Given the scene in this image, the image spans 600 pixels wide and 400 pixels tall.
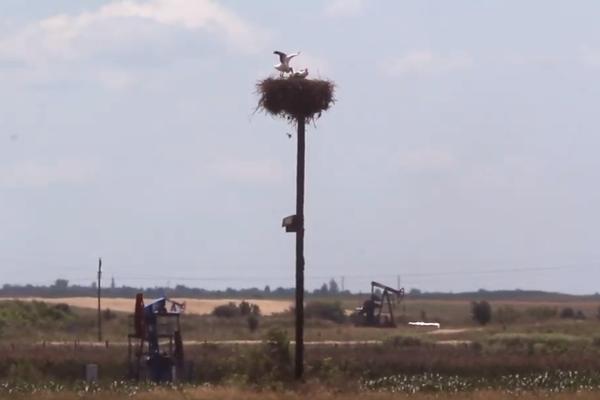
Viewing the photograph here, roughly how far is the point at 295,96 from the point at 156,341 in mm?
10752

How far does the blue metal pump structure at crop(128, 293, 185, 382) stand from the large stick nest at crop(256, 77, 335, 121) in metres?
8.71

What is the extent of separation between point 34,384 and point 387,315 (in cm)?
5354

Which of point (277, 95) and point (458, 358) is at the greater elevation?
point (277, 95)

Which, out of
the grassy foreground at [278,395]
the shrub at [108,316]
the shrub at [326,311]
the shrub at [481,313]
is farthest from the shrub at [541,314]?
the grassy foreground at [278,395]

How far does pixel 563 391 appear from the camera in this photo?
30594 mm

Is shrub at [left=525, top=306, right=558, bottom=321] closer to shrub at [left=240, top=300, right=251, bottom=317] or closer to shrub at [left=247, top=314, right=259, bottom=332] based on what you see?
shrub at [left=240, top=300, right=251, bottom=317]

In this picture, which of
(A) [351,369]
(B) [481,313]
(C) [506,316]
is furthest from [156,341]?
(C) [506,316]

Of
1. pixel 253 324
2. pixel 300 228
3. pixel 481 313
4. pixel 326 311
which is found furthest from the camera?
pixel 326 311

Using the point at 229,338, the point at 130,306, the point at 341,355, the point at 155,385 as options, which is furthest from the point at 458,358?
the point at 130,306

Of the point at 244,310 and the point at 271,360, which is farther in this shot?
the point at 244,310

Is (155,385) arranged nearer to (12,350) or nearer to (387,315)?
(12,350)

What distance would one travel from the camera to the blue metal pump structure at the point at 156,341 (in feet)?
124

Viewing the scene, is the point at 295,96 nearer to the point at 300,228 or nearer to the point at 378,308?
the point at 300,228

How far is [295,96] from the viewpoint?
30.9 metres
